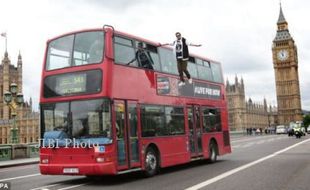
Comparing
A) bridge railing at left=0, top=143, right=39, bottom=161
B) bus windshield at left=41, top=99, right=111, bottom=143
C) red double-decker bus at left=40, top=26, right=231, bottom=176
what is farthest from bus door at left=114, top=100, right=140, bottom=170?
bridge railing at left=0, top=143, right=39, bottom=161

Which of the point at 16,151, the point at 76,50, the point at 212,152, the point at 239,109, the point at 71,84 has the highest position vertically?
the point at 239,109

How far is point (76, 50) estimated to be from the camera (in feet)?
39.5

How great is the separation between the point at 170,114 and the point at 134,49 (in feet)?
8.28

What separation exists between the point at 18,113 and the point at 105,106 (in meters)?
97.7

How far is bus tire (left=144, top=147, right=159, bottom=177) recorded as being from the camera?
12.8 meters

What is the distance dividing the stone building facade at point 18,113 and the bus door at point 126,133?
303ft

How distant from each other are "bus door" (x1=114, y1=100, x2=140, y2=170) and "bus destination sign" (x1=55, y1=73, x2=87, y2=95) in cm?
97

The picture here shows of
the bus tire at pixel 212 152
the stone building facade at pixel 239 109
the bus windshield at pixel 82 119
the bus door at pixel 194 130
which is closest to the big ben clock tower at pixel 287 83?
the stone building facade at pixel 239 109

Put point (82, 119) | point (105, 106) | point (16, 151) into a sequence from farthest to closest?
point (16, 151) < point (82, 119) < point (105, 106)

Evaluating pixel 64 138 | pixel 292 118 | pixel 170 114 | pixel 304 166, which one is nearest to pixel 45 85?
pixel 64 138

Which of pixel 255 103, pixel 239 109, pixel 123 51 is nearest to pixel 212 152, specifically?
pixel 123 51

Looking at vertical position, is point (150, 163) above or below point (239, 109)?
below

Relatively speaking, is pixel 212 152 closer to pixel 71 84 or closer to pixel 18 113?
pixel 71 84

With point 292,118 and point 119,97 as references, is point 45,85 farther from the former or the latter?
point 292,118
